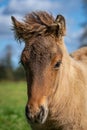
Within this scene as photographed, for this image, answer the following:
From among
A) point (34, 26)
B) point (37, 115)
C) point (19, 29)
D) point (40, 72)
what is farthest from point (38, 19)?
point (37, 115)

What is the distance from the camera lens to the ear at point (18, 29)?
6725 mm

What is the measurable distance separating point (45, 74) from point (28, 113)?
670 millimetres

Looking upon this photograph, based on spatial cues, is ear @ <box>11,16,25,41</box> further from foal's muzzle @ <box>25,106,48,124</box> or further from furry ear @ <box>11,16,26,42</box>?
foal's muzzle @ <box>25,106,48,124</box>

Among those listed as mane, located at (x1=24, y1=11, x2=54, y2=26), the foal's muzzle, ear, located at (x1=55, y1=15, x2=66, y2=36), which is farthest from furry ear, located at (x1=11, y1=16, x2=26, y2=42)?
the foal's muzzle

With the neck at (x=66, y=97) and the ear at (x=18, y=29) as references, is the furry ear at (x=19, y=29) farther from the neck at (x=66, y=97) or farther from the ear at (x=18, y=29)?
the neck at (x=66, y=97)

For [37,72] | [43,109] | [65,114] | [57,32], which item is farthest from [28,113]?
[57,32]

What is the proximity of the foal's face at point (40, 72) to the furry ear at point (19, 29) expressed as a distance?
0.36m

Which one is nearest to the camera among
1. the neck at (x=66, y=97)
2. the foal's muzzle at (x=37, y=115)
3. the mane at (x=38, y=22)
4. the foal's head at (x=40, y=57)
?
the foal's muzzle at (x=37, y=115)

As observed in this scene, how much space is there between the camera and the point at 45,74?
6172 mm

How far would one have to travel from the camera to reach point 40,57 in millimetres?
6223

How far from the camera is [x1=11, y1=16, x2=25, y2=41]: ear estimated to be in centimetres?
673

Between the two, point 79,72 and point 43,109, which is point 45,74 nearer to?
point 43,109

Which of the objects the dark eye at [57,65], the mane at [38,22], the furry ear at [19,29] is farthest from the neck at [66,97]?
the furry ear at [19,29]

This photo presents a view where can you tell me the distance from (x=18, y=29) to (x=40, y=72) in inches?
38.9
